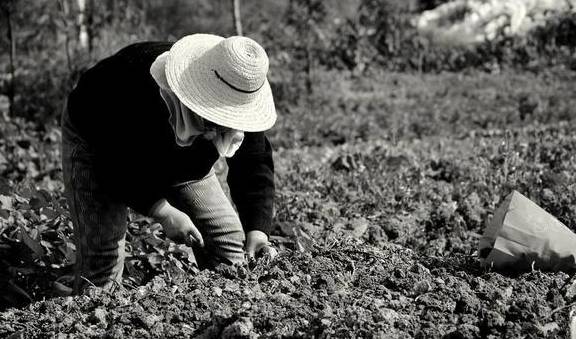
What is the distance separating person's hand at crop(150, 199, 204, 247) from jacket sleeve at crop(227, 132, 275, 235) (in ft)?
0.90

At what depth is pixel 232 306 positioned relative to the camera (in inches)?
116

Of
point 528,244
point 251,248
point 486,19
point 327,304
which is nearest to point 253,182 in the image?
point 251,248

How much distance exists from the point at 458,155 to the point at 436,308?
346cm

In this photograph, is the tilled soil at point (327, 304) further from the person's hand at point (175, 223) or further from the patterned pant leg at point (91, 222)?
the patterned pant leg at point (91, 222)

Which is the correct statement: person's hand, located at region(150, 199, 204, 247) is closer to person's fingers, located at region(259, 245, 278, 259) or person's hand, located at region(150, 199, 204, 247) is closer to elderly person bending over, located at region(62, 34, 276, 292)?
elderly person bending over, located at region(62, 34, 276, 292)

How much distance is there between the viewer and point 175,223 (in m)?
3.30

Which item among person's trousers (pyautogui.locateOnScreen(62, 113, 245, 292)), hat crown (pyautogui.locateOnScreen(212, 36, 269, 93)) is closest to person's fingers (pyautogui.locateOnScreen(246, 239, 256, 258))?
person's trousers (pyautogui.locateOnScreen(62, 113, 245, 292))

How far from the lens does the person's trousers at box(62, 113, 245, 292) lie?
3453 mm

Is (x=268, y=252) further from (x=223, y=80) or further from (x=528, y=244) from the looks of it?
(x=528, y=244)

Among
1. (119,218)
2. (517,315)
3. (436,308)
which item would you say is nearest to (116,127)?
(119,218)

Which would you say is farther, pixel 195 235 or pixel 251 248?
pixel 251 248

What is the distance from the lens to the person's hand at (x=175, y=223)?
3.31 metres

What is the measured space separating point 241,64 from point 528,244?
55.0 inches

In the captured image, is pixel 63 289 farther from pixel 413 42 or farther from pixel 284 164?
pixel 413 42
